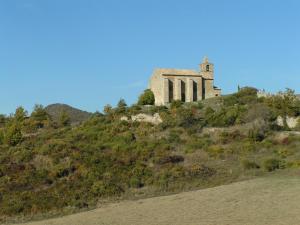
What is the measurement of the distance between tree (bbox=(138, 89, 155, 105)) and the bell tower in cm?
717

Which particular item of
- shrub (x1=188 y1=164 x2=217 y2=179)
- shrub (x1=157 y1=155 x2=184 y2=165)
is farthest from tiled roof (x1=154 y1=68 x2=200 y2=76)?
shrub (x1=188 y1=164 x2=217 y2=179)

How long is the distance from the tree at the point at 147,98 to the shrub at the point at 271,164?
31525 millimetres

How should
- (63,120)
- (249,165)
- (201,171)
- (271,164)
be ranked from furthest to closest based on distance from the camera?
(63,120), (201,171), (249,165), (271,164)

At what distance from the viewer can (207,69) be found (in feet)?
Answer: 209

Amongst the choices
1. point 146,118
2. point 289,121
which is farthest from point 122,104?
point 289,121

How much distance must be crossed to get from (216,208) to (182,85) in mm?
42070

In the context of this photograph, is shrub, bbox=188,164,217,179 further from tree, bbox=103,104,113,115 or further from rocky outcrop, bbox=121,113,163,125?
tree, bbox=103,104,113,115

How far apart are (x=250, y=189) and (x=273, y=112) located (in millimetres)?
22134

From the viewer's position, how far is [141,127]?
4475 centimetres

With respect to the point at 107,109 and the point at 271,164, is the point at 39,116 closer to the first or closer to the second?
the point at 107,109

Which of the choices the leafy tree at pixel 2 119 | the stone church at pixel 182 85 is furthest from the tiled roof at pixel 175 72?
the leafy tree at pixel 2 119

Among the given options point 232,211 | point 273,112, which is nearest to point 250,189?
point 232,211

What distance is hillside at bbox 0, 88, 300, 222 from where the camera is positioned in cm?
2614

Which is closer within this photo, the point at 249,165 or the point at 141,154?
the point at 249,165
